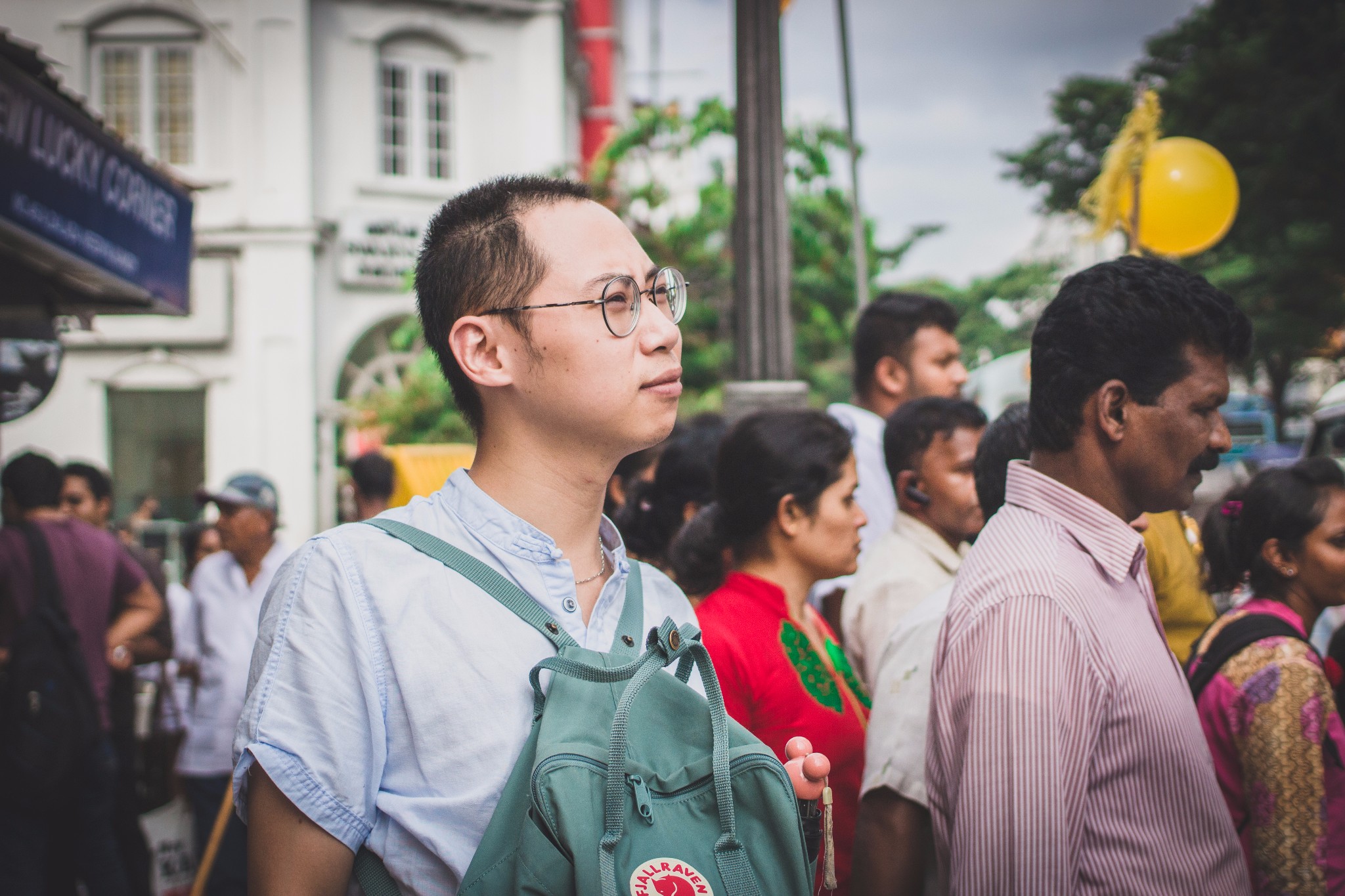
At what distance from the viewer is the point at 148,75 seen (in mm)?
16062

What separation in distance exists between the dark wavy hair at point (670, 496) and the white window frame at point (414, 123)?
1450 cm

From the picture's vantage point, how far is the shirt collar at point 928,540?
321 cm

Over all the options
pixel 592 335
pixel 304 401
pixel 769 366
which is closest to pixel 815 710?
pixel 592 335

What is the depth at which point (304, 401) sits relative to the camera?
1612cm

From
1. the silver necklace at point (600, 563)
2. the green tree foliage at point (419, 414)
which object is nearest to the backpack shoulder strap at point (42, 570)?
the silver necklace at point (600, 563)

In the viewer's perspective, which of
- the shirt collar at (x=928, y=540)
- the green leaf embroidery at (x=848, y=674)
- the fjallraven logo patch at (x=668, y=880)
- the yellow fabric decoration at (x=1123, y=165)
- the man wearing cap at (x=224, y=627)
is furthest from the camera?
the yellow fabric decoration at (x=1123, y=165)

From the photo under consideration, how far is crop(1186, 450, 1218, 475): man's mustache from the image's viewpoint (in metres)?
1.88

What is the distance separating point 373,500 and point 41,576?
184 cm

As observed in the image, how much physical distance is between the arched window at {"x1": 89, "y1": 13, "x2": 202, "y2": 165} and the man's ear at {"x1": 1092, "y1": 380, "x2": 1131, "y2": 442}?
17101mm

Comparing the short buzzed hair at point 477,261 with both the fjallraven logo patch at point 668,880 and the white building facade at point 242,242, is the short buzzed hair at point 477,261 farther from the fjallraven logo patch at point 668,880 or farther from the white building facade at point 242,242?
the white building facade at point 242,242

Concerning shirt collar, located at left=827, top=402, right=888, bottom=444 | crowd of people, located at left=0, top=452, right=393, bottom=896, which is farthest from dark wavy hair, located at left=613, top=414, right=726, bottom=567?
crowd of people, located at left=0, top=452, right=393, bottom=896

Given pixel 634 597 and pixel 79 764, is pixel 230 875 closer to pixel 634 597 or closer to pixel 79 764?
pixel 79 764

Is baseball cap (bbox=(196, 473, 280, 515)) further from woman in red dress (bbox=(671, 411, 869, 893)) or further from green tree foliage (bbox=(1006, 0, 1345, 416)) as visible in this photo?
green tree foliage (bbox=(1006, 0, 1345, 416))

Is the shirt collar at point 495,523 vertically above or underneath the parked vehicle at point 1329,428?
underneath
